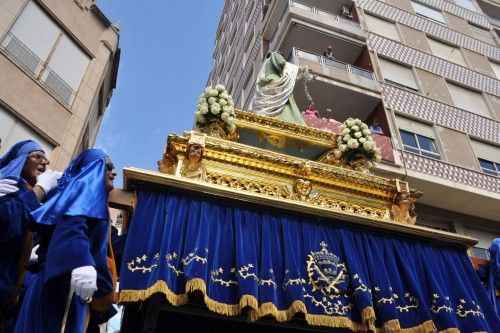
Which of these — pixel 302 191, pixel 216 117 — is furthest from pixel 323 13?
pixel 302 191

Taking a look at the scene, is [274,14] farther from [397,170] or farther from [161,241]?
[161,241]

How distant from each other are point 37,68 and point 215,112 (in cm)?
755

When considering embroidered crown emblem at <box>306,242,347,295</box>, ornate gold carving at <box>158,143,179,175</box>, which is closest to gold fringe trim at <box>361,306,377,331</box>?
embroidered crown emblem at <box>306,242,347,295</box>

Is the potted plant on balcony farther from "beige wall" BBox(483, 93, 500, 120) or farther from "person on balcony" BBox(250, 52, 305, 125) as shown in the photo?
"beige wall" BBox(483, 93, 500, 120)

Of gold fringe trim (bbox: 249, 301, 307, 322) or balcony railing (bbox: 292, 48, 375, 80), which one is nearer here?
gold fringe trim (bbox: 249, 301, 307, 322)

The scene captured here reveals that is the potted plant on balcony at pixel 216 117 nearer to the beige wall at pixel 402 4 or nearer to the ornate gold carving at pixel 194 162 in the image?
the ornate gold carving at pixel 194 162

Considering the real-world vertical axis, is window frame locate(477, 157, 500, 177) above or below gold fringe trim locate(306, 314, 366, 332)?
above

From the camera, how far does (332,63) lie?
1555 cm

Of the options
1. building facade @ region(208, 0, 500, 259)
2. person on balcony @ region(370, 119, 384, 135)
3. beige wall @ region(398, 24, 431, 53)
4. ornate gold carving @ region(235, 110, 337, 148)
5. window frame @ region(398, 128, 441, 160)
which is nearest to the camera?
ornate gold carving @ region(235, 110, 337, 148)

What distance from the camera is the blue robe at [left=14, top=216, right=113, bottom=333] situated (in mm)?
2521

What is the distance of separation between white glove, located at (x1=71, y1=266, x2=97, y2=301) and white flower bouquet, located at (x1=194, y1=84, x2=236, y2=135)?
273 cm

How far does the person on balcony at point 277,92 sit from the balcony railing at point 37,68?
21.2ft

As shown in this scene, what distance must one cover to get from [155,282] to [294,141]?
2977 mm

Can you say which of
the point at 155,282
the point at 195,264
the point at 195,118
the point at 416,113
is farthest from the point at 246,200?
the point at 416,113
